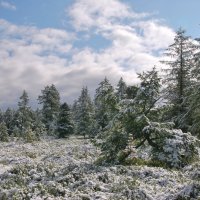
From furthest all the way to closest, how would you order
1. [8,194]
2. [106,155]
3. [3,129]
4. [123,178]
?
1. [3,129]
2. [106,155]
3. [123,178]
4. [8,194]

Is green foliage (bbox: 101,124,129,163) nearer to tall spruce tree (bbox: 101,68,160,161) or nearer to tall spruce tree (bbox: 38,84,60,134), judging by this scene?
tall spruce tree (bbox: 101,68,160,161)

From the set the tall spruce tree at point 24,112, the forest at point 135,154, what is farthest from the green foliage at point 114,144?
the tall spruce tree at point 24,112

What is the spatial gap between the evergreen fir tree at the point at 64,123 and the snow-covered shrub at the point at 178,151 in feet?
159

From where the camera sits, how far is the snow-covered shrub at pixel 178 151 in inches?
836

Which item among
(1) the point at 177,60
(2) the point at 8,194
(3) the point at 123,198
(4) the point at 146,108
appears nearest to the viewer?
(3) the point at 123,198

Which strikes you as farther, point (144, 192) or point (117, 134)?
point (117, 134)

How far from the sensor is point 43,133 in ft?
261

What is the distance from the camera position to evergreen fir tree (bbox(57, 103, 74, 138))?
69.6m

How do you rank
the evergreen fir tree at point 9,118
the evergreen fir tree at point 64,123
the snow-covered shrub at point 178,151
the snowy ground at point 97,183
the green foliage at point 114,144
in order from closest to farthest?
1. the snowy ground at point 97,183
2. the snow-covered shrub at point 178,151
3. the green foliage at point 114,144
4. the evergreen fir tree at point 64,123
5. the evergreen fir tree at point 9,118

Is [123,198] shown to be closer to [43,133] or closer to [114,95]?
[114,95]

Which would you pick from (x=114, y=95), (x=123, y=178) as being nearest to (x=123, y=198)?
(x=123, y=178)

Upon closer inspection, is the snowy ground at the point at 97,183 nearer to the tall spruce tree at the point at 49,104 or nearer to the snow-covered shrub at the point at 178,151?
the snow-covered shrub at the point at 178,151

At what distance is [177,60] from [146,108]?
18.7m

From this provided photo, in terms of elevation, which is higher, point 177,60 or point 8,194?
point 177,60
